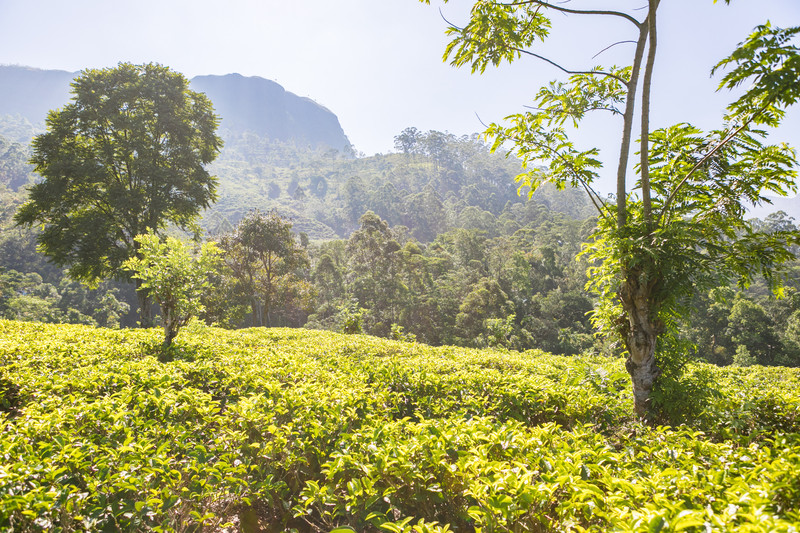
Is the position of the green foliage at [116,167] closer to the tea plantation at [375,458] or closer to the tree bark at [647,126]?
the tea plantation at [375,458]

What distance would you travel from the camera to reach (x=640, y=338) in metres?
3.54

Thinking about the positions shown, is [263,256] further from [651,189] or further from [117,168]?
[651,189]

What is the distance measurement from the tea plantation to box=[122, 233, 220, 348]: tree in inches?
86.9

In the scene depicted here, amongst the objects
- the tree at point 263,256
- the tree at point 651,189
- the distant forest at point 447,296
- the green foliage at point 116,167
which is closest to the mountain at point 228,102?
the distant forest at point 447,296

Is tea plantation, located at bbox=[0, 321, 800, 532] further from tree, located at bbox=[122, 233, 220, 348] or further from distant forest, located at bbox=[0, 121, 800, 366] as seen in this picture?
tree, located at bbox=[122, 233, 220, 348]

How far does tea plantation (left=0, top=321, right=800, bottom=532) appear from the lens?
1.63m

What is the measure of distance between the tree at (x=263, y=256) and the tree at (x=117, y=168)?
613cm

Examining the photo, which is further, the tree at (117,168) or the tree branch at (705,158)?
the tree at (117,168)

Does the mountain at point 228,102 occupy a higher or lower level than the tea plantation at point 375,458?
higher

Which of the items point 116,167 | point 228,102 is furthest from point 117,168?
point 228,102

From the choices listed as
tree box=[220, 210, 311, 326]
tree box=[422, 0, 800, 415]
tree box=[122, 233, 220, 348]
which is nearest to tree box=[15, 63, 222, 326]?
tree box=[220, 210, 311, 326]

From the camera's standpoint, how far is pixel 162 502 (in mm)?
1798

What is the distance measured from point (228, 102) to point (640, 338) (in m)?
233

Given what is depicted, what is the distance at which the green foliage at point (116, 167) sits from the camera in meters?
13.4
